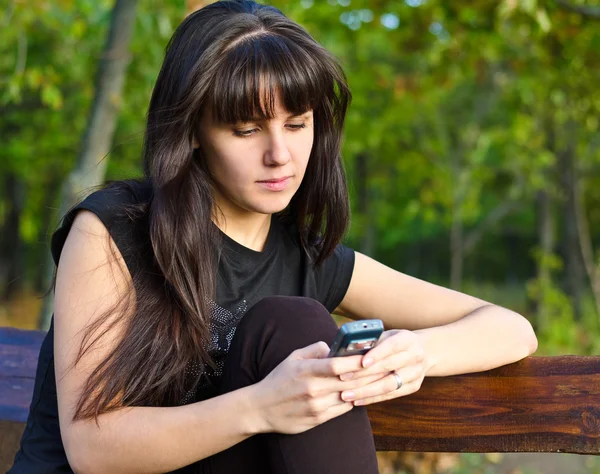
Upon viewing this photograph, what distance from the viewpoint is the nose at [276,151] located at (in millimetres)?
1797

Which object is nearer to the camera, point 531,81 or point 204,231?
point 204,231

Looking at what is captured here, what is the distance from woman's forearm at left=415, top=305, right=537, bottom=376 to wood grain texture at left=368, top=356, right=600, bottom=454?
4 centimetres

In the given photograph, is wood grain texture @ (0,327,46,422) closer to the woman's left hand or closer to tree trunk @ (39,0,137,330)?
the woman's left hand

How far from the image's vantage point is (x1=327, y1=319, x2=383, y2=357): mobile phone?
4.53 ft

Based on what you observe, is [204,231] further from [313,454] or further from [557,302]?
[557,302]

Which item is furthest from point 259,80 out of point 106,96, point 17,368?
point 106,96

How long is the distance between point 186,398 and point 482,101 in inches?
488

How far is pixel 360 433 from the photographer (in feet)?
5.28

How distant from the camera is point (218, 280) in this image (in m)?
1.94

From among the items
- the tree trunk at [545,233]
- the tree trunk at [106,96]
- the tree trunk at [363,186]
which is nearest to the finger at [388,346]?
the tree trunk at [106,96]

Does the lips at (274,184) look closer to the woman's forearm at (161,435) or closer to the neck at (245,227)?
the neck at (245,227)

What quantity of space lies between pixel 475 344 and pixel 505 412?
17 cm

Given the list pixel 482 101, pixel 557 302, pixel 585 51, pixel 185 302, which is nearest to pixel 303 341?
pixel 185 302

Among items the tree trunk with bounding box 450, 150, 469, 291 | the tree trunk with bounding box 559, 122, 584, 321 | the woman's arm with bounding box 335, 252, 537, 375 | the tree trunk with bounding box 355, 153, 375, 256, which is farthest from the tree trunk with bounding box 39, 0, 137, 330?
the tree trunk with bounding box 355, 153, 375, 256
